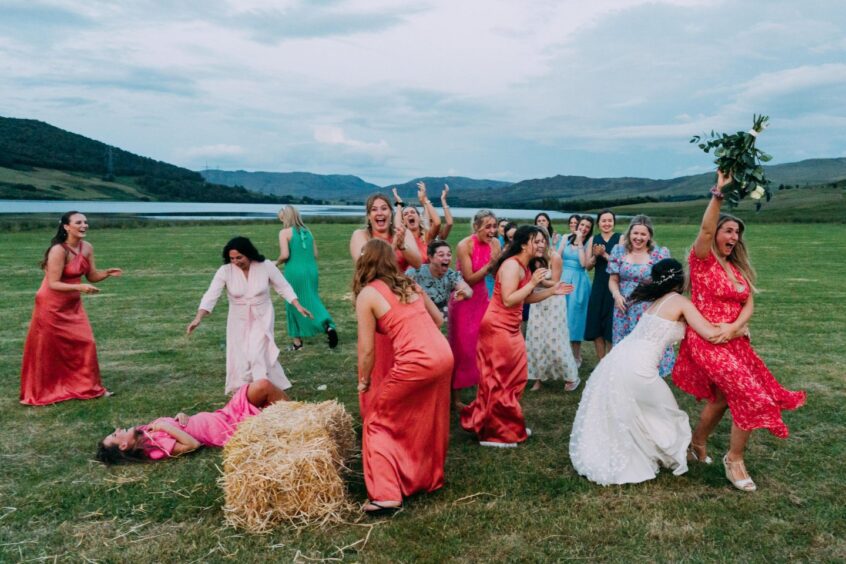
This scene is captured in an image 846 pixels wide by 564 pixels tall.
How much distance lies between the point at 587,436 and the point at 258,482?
9.84 ft

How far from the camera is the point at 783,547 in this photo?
14.3ft

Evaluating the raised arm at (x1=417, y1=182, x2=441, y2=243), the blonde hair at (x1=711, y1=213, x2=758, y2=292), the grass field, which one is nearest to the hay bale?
the grass field

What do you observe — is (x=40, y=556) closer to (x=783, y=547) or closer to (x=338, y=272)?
(x=783, y=547)

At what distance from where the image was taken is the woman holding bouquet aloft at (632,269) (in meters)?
7.90

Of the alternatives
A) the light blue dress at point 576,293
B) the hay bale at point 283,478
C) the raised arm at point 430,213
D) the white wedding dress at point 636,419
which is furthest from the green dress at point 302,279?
the white wedding dress at point 636,419

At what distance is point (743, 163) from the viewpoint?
502cm

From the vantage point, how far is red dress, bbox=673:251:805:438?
5.08 metres

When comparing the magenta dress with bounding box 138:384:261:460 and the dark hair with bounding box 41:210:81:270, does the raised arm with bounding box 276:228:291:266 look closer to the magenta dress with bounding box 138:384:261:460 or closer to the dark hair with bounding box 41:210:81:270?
the dark hair with bounding box 41:210:81:270

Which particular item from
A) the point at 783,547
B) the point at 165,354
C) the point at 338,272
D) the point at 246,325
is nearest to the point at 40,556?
the point at 246,325

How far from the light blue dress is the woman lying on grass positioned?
4882 millimetres

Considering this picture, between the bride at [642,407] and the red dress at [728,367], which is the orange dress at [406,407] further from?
the red dress at [728,367]

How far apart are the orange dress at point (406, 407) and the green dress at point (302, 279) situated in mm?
6103

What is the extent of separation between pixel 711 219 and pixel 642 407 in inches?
70.5

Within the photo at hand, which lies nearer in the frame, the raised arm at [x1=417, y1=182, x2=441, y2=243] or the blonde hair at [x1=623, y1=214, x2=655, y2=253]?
the blonde hair at [x1=623, y1=214, x2=655, y2=253]
